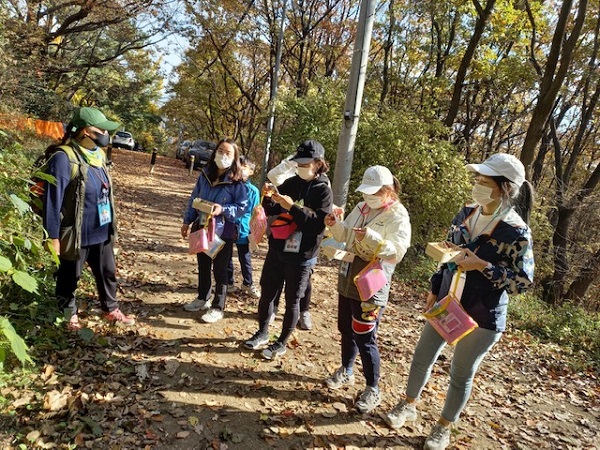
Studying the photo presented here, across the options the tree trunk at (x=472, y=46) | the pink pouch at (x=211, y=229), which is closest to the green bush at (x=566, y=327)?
the pink pouch at (x=211, y=229)

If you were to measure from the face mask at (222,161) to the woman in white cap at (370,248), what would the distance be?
1480 millimetres

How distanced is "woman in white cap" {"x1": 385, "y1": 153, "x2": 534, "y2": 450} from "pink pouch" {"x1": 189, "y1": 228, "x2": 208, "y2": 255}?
7.95 feet

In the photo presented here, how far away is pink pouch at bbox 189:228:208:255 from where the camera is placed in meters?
4.02

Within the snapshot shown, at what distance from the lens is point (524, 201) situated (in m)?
2.53

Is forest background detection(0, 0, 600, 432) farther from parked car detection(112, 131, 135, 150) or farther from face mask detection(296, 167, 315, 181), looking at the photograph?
parked car detection(112, 131, 135, 150)

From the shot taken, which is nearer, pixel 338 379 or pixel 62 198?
pixel 62 198

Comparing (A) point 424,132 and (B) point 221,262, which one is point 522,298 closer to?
(A) point 424,132

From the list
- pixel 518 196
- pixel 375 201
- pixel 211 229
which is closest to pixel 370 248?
pixel 375 201

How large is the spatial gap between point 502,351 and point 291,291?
12.0ft

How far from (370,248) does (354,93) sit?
3.72m

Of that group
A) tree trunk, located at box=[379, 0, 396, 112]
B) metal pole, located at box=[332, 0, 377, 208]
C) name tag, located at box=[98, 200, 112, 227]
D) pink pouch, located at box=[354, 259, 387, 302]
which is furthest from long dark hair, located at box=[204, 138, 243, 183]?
tree trunk, located at box=[379, 0, 396, 112]

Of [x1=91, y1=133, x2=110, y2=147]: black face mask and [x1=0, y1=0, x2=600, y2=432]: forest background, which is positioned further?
[x1=0, y1=0, x2=600, y2=432]: forest background

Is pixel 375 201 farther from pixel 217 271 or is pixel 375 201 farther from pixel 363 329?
pixel 217 271

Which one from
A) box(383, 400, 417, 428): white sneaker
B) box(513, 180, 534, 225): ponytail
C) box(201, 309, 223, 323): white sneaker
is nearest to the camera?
box(513, 180, 534, 225): ponytail
